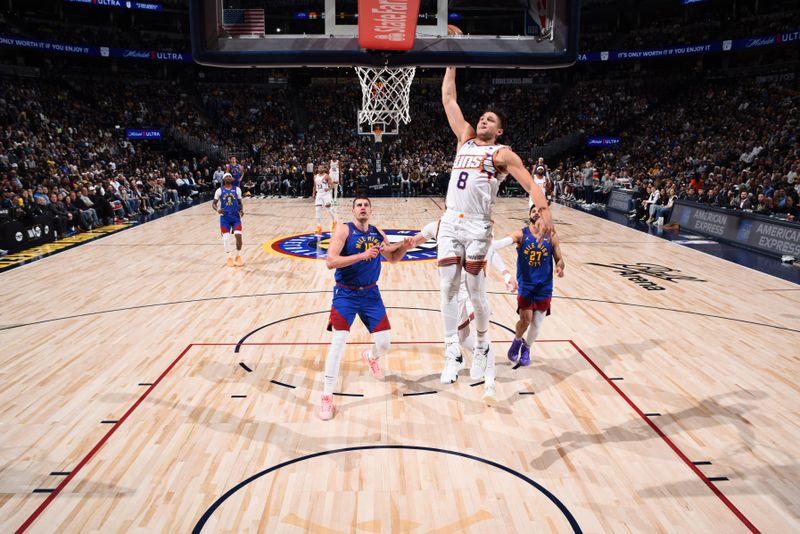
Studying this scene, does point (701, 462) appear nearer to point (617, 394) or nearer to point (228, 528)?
point (617, 394)

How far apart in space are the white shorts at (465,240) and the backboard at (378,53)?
3.05 meters

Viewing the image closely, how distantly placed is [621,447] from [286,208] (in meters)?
18.9

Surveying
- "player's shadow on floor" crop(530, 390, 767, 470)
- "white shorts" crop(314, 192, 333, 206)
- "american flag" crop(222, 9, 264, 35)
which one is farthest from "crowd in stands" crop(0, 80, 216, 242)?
"player's shadow on floor" crop(530, 390, 767, 470)

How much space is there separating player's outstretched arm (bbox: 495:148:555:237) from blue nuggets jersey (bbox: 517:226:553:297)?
1.79 meters

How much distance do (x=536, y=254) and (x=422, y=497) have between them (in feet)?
10.2

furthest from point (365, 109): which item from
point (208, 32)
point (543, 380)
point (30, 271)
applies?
point (543, 380)

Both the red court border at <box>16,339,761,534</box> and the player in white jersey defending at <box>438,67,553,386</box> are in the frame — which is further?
the player in white jersey defending at <box>438,67,553,386</box>

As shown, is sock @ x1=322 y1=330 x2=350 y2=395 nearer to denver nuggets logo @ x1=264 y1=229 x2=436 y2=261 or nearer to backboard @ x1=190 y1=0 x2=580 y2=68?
backboard @ x1=190 y1=0 x2=580 y2=68

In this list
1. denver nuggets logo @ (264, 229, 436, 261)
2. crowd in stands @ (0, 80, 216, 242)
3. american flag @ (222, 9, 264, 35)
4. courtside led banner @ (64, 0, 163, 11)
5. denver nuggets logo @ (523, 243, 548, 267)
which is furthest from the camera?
courtside led banner @ (64, 0, 163, 11)

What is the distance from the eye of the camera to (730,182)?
18.9 m

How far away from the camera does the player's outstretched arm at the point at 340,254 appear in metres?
5.02

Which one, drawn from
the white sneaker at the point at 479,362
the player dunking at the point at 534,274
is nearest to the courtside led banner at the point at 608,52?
the player dunking at the point at 534,274

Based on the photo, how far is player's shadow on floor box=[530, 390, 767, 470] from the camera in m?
4.71

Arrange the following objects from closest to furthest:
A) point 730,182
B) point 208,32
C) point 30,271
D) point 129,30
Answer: point 208,32, point 30,271, point 730,182, point 129,30
